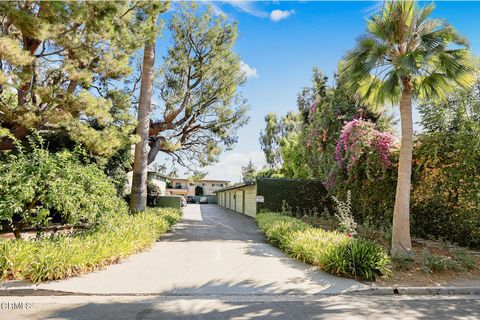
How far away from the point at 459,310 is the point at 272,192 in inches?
503

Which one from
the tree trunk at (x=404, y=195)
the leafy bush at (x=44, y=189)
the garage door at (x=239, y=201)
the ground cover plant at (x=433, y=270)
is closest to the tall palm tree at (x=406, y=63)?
the tree trunk at (x=404, y=195)

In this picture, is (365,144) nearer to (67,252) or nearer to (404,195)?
(404,195)

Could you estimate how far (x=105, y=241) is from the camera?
682 cm

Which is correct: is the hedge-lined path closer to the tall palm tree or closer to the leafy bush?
the leafy bush

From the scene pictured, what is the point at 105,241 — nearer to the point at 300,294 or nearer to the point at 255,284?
the point at 255,284

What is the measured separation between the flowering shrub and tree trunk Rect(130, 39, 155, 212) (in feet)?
26.7

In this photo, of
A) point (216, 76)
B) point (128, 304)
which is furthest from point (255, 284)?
point (216, 76)

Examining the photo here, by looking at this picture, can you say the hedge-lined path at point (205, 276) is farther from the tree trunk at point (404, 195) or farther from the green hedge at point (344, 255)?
the tree trunk at point (404, 195)

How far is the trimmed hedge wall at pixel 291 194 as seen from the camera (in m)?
17.2

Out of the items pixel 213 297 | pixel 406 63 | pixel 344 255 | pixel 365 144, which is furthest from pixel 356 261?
pixel 365 144

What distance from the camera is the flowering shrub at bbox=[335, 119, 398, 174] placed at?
35.4 ft

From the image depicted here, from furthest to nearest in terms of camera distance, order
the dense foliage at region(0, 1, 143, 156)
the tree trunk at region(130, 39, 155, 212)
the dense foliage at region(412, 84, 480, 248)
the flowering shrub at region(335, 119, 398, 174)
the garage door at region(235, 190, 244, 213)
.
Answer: the garage door at region(235, 190, 244, 213)
the tree trunk at region(130, 39, 155, 212)
the flowering shrub at region(335, 119, 398, 174)
the dense foliage at region(412, 84, 480, 248)
the dense foliage at region(0, 1, 143, 156)

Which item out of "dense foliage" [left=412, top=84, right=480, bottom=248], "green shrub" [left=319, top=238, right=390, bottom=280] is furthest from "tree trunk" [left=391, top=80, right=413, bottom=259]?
"dense foliage" [left=412, top=84, right=480, bottom=248]

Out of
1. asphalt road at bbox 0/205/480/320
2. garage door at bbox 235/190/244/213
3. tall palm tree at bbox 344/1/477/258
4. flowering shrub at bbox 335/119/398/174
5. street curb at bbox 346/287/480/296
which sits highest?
tall palm tree at bbox 344/1/477/258
